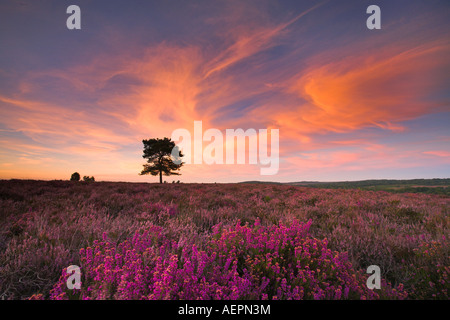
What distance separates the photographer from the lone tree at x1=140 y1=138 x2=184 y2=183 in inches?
1431

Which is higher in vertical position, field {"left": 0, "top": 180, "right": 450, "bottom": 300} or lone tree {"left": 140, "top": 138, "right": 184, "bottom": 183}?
lone tree {"left": 140, "top": 138, "right": 184, "bottom": 183}

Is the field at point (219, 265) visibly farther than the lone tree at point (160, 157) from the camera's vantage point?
No

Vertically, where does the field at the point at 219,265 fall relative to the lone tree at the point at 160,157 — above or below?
below

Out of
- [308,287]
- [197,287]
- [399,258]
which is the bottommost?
[399,258]

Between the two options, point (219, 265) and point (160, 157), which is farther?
point (160, 157)

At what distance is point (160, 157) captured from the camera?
37125 millimetres

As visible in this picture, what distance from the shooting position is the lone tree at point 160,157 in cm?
3634

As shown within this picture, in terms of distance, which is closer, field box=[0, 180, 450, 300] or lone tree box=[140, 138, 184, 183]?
field box=[0, 180, 450, 300]
